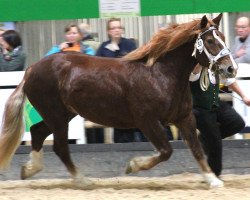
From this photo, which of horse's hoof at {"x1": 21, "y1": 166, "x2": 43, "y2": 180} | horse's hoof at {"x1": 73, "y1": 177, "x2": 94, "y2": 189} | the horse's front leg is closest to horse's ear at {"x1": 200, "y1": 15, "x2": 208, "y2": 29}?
the horse's front leg

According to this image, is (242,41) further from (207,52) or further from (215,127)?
(207,52)

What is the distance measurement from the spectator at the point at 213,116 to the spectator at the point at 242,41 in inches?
68.6

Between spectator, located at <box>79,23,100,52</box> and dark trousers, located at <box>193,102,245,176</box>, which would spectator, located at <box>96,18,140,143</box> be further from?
dark trousers, located at <box>193,102,245,176</box>

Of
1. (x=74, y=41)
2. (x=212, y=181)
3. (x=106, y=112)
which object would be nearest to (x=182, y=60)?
(x=106, y=112)

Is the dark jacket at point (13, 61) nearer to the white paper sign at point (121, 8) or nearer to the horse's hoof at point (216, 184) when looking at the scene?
the white paper sign at point (121, 8)

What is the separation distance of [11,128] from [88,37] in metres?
2.60

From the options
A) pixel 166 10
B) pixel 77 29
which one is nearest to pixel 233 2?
pixel 166 10

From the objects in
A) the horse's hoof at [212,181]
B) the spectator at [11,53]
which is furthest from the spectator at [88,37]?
the horse's hoof at [212,181]

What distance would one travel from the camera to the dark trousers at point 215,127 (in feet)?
23.7

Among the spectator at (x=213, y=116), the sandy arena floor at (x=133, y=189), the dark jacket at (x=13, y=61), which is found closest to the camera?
the sandy arena floor at (x=133, y=189)

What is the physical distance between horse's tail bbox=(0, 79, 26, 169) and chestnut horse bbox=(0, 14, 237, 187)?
1cm

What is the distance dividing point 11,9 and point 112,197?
13.8 feet

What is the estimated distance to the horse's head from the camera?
669 centimetres

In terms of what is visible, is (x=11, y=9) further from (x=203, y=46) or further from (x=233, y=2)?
(x=203, y=46)
